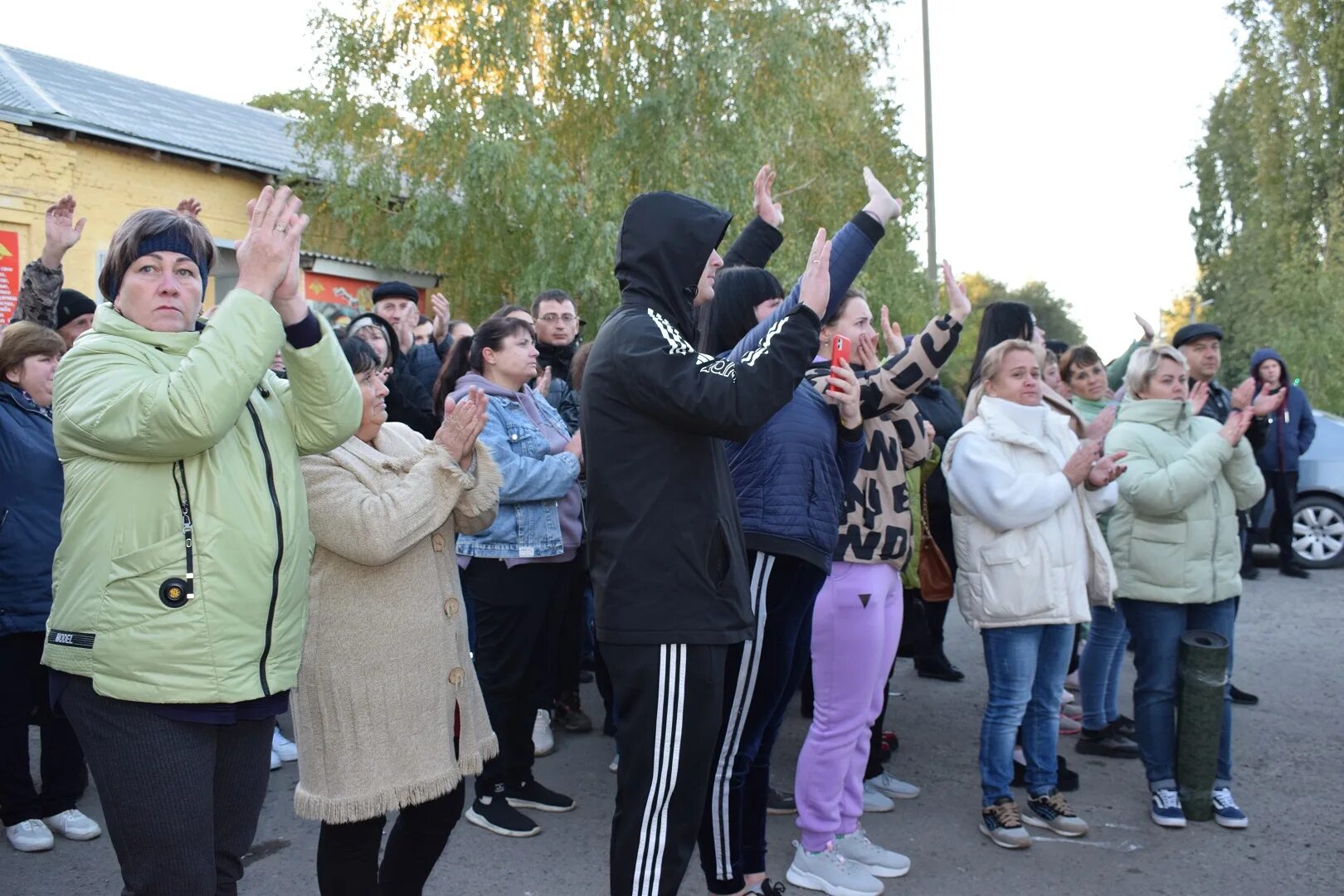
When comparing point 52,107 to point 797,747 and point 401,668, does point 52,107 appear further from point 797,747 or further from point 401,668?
point 401,668

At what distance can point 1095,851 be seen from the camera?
4852 mm

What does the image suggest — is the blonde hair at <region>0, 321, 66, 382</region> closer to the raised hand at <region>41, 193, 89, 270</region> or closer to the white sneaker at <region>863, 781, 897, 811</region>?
the raised hand at <region>41, 193, 89, 270</region>

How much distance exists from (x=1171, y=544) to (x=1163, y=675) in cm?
59

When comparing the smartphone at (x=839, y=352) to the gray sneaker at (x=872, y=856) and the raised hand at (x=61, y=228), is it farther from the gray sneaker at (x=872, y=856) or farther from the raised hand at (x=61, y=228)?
the raised hand at (x=61, y=228)

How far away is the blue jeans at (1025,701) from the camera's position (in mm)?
4914

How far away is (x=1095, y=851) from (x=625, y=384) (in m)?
3.20

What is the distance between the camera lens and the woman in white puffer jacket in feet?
16.0

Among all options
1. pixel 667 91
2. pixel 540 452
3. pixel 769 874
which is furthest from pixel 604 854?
pixel 667 91

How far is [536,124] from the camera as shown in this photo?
16.5 m

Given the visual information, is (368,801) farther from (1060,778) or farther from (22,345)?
(1060,778)

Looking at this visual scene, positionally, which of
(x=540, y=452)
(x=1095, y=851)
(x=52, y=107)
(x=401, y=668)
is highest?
(x=52, y=107)

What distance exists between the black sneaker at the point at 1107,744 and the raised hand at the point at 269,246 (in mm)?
5081

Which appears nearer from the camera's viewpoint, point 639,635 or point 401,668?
point 639,635

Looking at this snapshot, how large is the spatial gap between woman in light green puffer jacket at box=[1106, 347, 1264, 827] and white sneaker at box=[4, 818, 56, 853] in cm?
464
